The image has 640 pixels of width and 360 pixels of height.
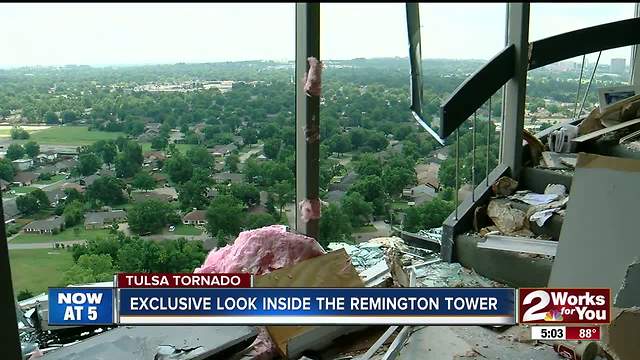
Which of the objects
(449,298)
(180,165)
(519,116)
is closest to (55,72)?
(180,165)

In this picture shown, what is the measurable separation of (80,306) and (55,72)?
3.75 ft

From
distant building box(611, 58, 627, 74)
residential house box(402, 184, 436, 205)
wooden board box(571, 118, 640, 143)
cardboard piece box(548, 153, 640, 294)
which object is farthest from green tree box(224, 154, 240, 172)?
distant building box(611, 58, 627, 74)

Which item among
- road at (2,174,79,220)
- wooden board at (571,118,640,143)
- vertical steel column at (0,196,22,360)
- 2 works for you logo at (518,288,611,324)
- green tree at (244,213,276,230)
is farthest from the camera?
wooden board at (571,118,640,143)

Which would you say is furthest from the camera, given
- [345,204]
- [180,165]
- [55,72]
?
[345,204]

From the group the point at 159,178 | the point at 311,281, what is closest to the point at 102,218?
the point at 159,178

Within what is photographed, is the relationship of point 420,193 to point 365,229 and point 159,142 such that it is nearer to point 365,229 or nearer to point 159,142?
point 365,229

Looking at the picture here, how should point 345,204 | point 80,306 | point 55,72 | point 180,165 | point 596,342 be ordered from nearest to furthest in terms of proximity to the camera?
point 596,342, point 80,306, point 55,72, point 180,165, point 345,204

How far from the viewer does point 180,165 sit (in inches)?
122

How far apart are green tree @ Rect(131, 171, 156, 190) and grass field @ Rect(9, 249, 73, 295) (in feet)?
1.50

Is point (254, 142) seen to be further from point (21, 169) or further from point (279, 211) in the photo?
point (21, 169)

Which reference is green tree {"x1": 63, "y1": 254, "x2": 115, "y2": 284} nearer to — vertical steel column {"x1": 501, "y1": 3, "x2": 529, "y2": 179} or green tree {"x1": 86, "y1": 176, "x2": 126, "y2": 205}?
green tree {"x1": 86, "y1": 176, "x2": 126, "y2": 205}

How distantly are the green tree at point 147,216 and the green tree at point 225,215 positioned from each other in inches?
9.4

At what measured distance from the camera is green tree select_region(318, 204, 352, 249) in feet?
10.9

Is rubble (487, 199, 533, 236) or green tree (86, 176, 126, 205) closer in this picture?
green tree (86, 176, 126, 205)
